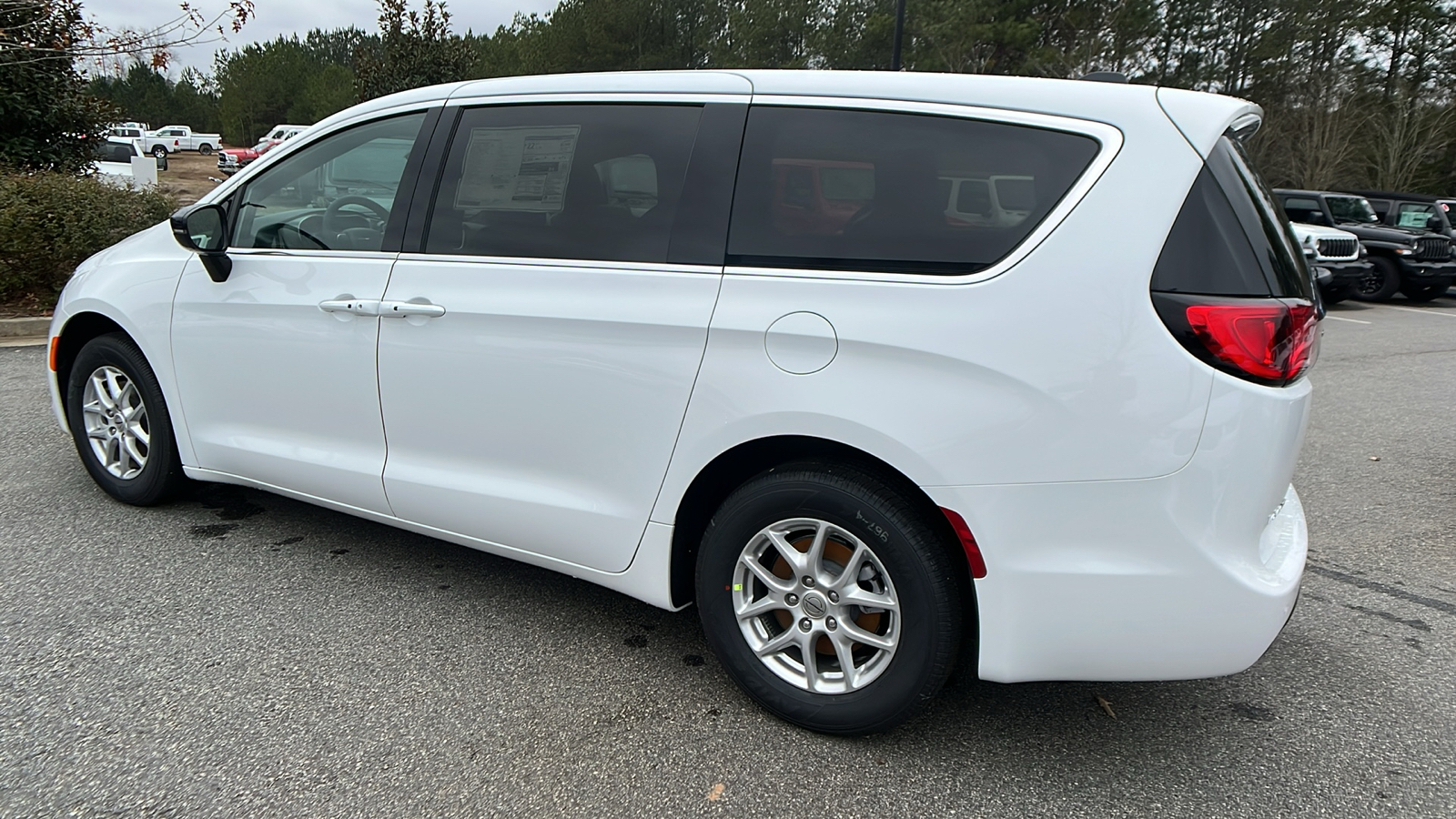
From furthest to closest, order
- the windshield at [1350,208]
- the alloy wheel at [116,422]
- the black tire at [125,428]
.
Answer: the windshield at [1350,208], the alloy wheel at [116,422], the black tire at [125,428]

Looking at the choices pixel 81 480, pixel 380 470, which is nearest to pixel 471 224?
pixel 380 470

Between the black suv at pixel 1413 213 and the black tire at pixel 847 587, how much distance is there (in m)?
17.8

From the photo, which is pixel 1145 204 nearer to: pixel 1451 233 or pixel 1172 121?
pixel 1172 121

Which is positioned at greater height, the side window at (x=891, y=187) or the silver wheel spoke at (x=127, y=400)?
the side window at (x=891, y=187)

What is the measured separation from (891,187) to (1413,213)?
58.9 ft

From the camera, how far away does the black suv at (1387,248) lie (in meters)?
15.0

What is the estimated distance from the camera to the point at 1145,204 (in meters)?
2.14

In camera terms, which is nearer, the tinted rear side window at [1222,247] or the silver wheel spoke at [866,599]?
the tinted rear side window at [1222,247]

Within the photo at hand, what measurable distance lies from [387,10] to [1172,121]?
1988 cm

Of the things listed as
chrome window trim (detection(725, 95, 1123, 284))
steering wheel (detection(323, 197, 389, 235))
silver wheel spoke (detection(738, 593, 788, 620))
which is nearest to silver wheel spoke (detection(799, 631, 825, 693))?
silver wheel spoke (detection(738, 593, 788, 620))

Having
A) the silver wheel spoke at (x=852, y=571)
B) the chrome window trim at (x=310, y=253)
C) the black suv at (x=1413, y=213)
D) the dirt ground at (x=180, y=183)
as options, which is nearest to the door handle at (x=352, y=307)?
the chrome window trim at (x=310, y=253)

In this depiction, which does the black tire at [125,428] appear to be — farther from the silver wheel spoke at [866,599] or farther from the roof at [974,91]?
the silver wheel spoke at [866,599]

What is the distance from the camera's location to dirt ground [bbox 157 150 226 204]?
91.5 feet

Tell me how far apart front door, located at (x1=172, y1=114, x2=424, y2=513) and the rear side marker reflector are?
1955 millimetres
